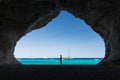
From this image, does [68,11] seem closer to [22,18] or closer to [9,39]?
[22,18]

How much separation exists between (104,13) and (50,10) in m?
7.33

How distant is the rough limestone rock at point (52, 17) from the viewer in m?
21.9

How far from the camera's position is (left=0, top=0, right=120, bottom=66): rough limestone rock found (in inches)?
862

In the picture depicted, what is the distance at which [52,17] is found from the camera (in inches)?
1159
